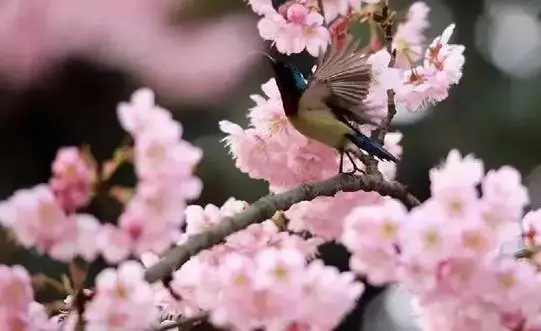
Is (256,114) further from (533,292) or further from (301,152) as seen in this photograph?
(533,292)

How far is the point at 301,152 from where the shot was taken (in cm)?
60

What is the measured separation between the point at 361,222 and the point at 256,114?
0.61 feet

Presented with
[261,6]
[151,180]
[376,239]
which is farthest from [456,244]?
[261,6]

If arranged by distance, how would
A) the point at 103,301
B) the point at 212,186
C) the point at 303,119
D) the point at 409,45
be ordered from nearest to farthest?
the point at 103,301 → the point at 303,119 → the point at 409,45 → the point at 212,186

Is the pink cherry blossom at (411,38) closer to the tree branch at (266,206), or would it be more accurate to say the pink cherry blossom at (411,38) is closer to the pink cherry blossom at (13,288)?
the tree branch at (266,206)

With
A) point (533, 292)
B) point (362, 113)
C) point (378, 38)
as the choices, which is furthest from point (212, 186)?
point (533, 292)

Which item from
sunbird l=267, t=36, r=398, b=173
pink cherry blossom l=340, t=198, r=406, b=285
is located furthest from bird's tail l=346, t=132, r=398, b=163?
pink cherry blossom l=340, t=198, r=406, b=285

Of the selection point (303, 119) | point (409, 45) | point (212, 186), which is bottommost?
point (303, 119)

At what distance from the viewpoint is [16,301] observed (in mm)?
430

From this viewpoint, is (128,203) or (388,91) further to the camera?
(388,91)

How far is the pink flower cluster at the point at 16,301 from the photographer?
0.43 m

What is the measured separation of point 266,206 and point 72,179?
105mm

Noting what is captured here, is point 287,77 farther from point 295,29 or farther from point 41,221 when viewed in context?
point 41,221

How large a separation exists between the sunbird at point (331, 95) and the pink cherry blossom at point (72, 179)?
0.57 ft
